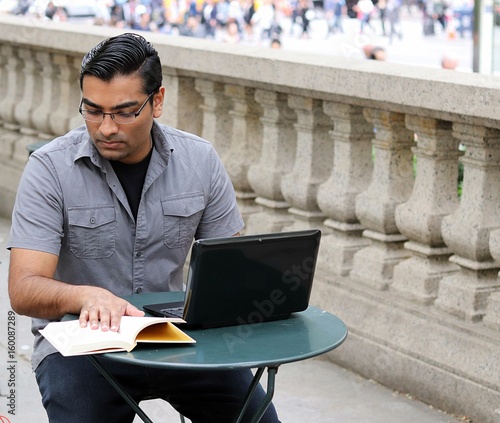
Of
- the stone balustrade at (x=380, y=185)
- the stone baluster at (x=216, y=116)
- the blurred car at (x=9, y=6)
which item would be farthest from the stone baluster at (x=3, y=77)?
the blurred car at (x=9, y=6)

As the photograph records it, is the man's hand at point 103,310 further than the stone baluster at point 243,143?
No

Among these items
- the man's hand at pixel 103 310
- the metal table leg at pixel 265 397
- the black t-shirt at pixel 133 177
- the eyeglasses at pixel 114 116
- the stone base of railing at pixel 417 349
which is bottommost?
the stone base of railing at pixel 417 349

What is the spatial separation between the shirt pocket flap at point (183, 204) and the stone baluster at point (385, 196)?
1556 millimetres

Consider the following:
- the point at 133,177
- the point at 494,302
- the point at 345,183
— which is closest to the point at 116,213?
the point at 133,177

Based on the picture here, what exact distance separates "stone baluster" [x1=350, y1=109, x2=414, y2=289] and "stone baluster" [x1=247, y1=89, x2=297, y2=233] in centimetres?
63

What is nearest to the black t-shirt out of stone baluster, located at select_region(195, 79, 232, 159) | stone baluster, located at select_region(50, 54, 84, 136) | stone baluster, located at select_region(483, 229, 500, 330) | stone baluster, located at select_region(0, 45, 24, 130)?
stone baluster, located at select_region(483, 229, 500, 330)

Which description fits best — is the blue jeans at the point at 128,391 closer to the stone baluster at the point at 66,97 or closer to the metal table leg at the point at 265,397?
the metal table leg at the point at 265,397

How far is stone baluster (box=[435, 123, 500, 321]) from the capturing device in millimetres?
4234

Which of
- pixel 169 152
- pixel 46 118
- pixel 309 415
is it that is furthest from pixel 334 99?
pixel 46 118

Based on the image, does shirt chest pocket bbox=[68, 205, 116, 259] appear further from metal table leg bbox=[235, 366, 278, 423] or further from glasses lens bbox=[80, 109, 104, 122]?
metal table leg bbox=[235, 366, 278, 423]

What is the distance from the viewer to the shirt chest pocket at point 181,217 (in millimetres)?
3275

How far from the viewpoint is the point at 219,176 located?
3.40 m

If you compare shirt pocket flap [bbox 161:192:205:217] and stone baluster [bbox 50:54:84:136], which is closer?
shirt pocket flap [bbox 161:192:205:217]

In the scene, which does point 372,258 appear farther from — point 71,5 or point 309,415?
point 71,5
